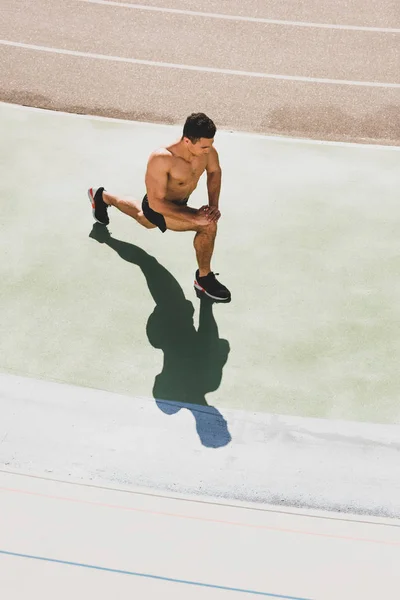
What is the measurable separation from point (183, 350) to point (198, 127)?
177 centimetres

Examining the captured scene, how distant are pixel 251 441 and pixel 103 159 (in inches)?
161

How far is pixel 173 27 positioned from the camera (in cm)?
1190

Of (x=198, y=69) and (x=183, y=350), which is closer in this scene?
(x=183, y=350)

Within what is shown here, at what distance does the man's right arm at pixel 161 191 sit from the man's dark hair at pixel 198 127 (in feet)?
1.26

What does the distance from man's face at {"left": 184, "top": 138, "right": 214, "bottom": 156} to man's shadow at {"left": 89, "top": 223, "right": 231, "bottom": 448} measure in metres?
1.35

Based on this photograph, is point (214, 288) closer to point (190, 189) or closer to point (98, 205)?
point (190, 189)

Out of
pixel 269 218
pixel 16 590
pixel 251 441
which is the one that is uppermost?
pixel 269 218

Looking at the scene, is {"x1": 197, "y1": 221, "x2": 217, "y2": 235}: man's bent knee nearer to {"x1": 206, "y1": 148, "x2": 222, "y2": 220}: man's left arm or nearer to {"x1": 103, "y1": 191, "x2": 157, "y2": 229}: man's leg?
{"x1": 206, "y1": 148, "x2": 222, "y2": 220}: man's left arm

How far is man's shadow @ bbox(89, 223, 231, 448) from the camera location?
5.64m

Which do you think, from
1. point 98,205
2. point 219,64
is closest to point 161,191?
point 98,205

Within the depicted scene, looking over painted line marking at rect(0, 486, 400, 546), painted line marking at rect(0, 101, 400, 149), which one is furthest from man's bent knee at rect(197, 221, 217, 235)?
painted line marking at rect(0, 101, 400, 149)

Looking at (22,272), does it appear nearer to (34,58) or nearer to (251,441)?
(251,441)

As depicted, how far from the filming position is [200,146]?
578 centimetres

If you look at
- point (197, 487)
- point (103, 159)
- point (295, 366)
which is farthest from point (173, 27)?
point (197, 487)
